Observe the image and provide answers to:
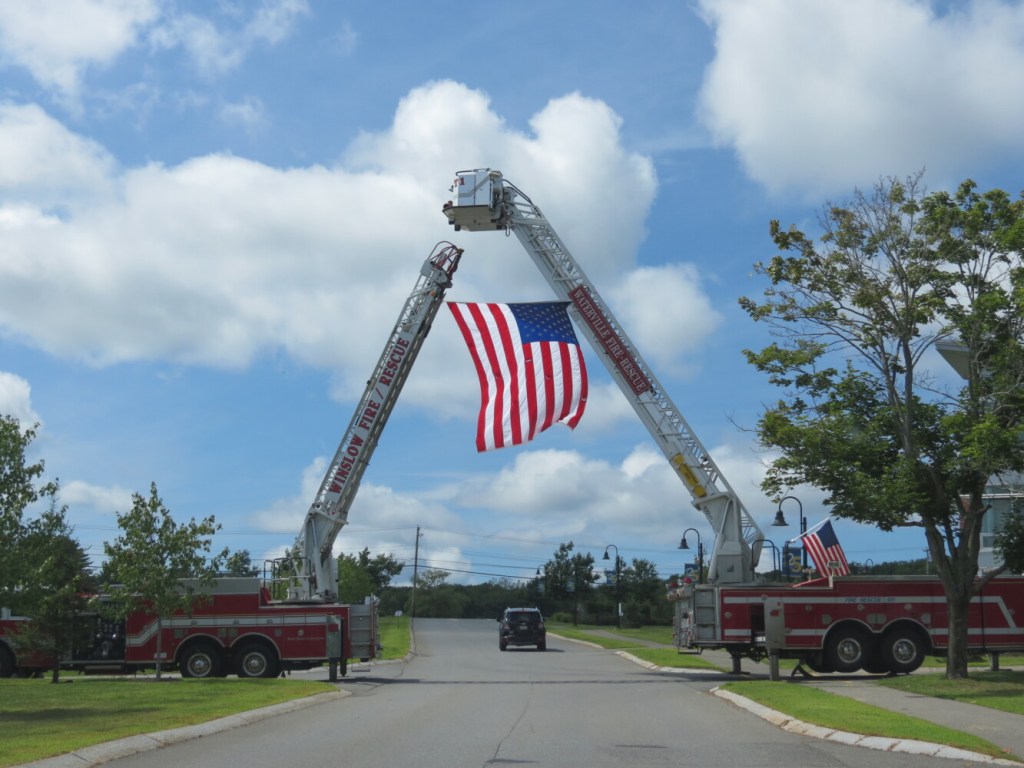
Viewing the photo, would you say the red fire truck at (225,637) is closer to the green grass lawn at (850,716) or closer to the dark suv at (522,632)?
the green grass lawn at (850,716)

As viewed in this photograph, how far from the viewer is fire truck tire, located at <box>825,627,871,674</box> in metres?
25.3

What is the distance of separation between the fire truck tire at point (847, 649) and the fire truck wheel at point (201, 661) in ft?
46.1

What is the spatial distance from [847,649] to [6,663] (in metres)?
19.8

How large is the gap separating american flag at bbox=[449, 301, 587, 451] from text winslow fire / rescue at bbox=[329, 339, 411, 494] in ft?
12.2

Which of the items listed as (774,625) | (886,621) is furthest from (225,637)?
(886,621)

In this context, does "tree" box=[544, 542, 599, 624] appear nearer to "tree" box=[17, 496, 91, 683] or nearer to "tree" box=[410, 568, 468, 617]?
"tree" box=[410, 568, 468, 617]

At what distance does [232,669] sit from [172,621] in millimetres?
1810

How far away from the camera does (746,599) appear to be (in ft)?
84.8

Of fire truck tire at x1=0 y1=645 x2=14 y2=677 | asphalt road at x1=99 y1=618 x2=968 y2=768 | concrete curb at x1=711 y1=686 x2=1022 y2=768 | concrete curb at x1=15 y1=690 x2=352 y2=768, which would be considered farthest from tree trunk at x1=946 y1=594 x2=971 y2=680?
fire truck tire at x1=0 y1=645 x2=14 y2=677

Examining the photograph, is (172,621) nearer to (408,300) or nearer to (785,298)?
(408,300)

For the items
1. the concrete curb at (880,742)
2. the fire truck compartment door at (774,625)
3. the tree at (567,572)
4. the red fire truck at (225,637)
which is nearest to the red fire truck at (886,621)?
the fire truck compartment door at (774,625)

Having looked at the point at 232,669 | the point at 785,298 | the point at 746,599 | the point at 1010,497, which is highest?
the point at 785,298

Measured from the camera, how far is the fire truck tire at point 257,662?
26484 mm

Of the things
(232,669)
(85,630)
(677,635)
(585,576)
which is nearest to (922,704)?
(677,635)
